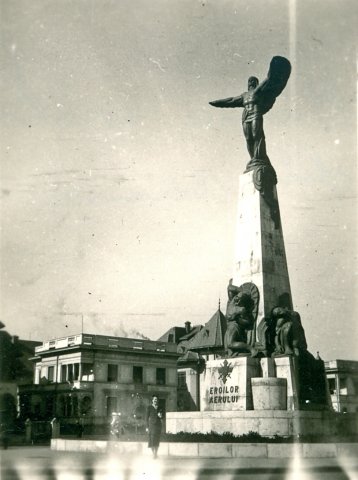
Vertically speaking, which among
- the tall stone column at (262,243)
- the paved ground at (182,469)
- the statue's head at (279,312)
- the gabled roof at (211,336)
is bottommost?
the paved ground at (182,469)

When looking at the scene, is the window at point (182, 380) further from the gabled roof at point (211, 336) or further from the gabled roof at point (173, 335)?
the gabled roof at point (173, 335)

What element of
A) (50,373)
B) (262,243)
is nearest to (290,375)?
(262,243)

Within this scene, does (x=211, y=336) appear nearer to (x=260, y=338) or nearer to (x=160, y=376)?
(x=160, y=376)

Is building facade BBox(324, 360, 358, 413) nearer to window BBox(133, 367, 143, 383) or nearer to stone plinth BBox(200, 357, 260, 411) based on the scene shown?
window BBox(133, 367, 143, 383)

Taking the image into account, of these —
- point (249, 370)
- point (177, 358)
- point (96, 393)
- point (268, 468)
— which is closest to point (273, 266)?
point (249, 370)

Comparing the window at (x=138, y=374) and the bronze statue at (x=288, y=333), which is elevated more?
the window at (x=138, y=374)

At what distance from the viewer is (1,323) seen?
53.2 feet

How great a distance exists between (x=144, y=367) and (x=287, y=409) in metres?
45.5

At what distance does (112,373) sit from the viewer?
59375mm

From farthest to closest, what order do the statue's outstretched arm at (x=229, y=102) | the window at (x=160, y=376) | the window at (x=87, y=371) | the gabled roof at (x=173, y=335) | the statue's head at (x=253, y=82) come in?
the gabled roof at (x=173, y=335) → the window at (x=160, y=376) → the window at (x=87, y=371) → the statue's outstretched arm at (x=229, y=102) → the statue's head at (x=253, y=82)

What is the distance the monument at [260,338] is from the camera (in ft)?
56.6

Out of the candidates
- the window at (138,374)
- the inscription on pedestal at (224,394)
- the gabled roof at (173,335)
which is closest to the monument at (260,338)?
the inscription on pedestal at (224,394)

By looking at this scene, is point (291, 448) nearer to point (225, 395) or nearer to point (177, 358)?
point (225, 395)

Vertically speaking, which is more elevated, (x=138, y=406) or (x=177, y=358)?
(x=177, y=358)
